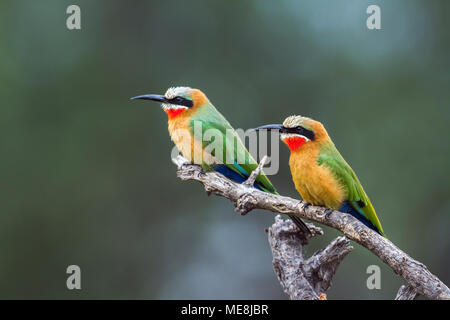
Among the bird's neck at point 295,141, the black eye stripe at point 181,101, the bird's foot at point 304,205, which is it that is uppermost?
the black eye stripe at point 181,101

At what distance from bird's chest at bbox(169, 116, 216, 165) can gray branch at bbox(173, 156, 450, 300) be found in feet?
0.30

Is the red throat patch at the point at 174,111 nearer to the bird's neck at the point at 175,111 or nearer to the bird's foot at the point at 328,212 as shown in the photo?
the bird's neck at the point at 175,111

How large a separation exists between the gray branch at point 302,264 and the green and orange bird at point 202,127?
596 millimetres

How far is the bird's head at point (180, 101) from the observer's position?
14.4 feet

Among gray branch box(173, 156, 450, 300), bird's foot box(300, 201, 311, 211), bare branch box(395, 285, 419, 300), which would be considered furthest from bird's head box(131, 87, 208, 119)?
bare branch box(395, 285, 419, 300)

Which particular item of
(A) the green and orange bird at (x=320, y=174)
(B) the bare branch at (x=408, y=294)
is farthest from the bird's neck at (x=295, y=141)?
(B) the bare branch at (x=408, y=294)

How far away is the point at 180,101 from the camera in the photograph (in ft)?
14.5

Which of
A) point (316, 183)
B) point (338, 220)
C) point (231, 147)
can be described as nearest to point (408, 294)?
point (338, 220)

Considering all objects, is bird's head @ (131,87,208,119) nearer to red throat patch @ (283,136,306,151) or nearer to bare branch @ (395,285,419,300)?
red throat patch @ (283,136,306,151)

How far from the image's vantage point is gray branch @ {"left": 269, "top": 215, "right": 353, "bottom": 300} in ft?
11.8

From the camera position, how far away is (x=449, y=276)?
26.1 ft

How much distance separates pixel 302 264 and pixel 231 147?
3.41ft
